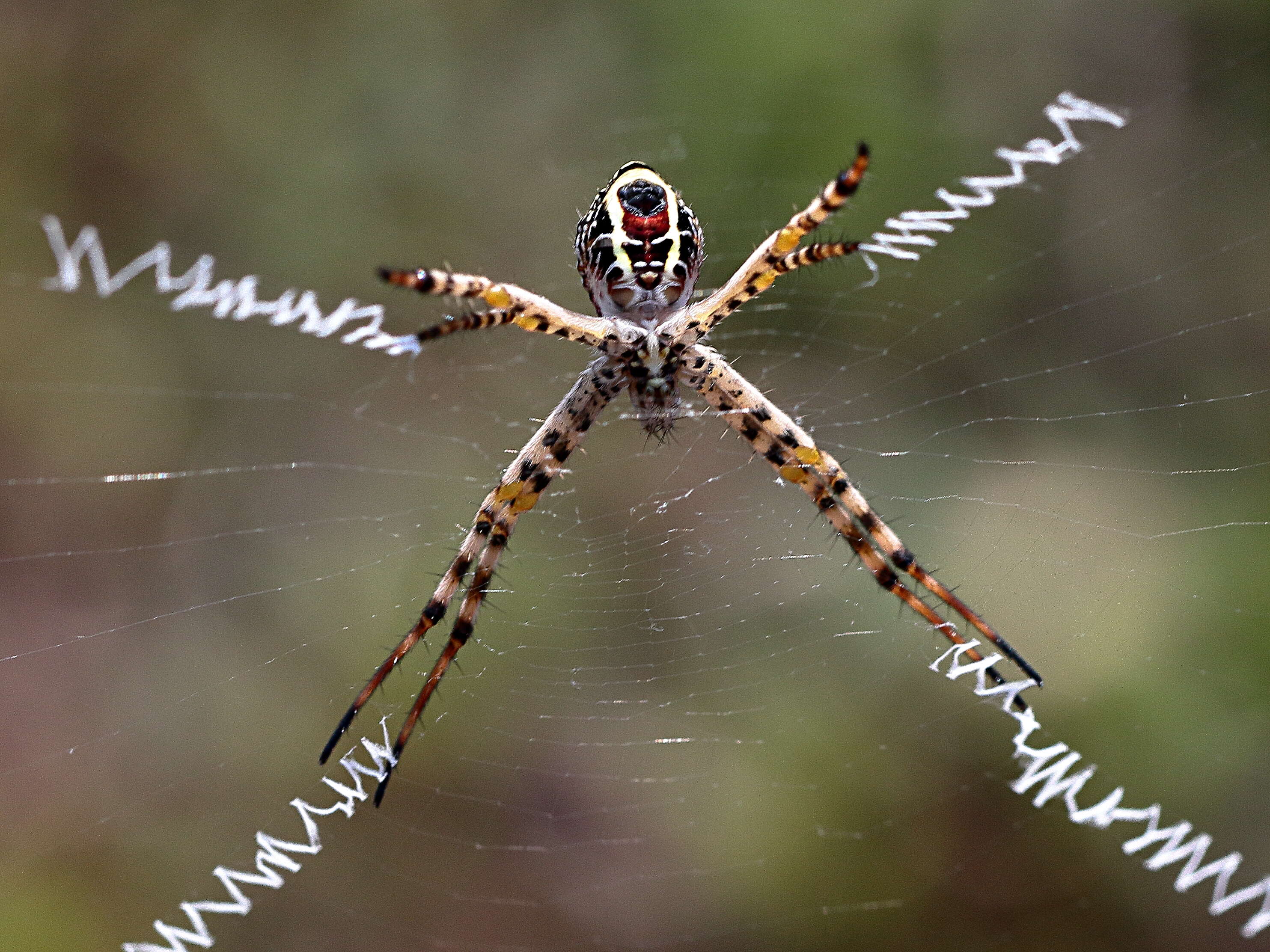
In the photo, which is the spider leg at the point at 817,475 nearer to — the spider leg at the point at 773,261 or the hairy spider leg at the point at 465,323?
the spider leg at the point at 773,261

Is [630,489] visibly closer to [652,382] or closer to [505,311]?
[652,382]

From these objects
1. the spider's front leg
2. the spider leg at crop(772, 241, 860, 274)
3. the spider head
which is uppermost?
the spider head

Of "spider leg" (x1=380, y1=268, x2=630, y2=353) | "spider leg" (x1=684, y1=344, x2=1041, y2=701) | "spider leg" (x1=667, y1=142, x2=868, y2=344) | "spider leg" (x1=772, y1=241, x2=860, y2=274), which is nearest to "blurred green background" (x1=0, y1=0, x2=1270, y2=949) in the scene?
"spider leg" (x1=684, y1=344, x2=1041, y2=701)

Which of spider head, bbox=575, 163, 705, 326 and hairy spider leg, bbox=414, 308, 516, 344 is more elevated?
spider head, bbox=575, 163, 705, 326

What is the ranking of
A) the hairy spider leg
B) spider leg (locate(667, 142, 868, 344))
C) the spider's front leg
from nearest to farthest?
the hairy spider leg, spider leg (locate(667, 142, 868, 344)), the spider's front leg

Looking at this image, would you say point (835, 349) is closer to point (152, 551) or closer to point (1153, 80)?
point (1153, 80)

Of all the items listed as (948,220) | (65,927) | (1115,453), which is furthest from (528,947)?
(948,220)

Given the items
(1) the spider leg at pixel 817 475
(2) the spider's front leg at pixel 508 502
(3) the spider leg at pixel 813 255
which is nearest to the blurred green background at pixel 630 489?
(2) the spider's front leg at pixel 508 502

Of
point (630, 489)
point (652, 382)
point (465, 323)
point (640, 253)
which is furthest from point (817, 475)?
point (630, 489)

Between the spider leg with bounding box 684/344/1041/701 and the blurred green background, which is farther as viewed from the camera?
the blurred green background

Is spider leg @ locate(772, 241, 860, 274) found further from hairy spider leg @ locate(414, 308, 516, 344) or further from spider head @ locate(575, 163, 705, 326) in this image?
hairy spider leg @ locate(414, 308, 516, 344)
